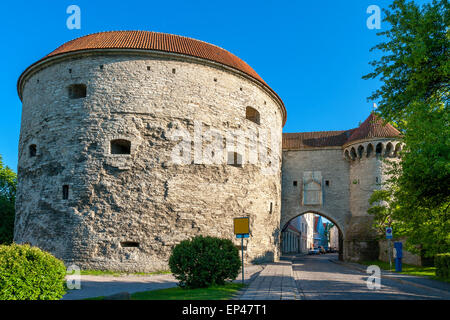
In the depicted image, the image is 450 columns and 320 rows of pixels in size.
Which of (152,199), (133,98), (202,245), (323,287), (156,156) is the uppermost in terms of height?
(133,98)

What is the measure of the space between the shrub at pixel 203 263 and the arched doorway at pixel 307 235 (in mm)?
16181

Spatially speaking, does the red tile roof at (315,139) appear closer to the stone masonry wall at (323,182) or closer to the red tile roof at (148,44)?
the stone masonry wall at (323,182)

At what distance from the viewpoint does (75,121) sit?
49.7ft

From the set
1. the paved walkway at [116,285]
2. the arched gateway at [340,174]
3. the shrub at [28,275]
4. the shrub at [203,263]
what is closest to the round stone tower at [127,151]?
the paved walkway at [116,285]

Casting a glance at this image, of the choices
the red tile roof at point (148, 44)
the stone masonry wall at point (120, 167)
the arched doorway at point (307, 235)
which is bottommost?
the arched doorway at point (307, 235)

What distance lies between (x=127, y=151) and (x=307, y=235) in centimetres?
4996

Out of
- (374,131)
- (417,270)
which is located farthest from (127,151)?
(374,131)

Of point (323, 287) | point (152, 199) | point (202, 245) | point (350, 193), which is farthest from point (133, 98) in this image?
point (350, 193)

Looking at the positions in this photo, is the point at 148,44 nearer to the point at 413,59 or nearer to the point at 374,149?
the point at 413,59

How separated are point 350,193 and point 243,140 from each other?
35.4 feet

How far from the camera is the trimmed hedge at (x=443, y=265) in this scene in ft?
39.4

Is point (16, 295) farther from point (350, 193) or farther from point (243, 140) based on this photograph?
point (350, 193)

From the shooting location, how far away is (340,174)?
25328 millimetres

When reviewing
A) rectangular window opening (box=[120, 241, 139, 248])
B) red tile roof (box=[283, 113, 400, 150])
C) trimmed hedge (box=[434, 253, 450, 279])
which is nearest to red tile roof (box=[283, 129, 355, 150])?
red tile roof (box=[283, 113, 400, 150])
